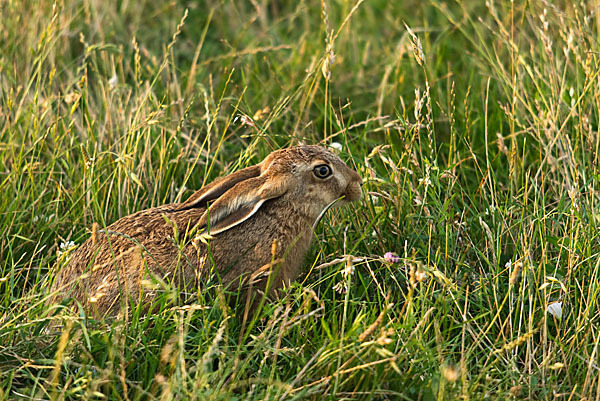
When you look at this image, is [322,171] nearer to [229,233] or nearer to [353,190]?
[353,190]

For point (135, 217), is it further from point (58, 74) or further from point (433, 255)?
point (58, 74)

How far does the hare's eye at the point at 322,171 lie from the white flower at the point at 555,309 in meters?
1.15

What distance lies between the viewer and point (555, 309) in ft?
11.6

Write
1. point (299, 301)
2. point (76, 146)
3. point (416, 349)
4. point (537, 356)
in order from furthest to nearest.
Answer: point (76, 146)
point (299, 301)
point (537, 356)
point (416, 349)

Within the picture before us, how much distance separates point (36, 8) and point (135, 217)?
2.59 m

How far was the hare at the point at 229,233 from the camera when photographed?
3.66 m

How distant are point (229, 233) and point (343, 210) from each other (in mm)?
795

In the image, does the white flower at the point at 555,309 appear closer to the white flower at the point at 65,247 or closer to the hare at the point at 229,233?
the hare at the point at 229,233

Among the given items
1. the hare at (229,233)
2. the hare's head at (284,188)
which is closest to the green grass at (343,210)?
the hare at (229,233)

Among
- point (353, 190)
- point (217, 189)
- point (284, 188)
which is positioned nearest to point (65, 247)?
point (217, 189)

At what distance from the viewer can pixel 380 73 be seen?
6.06 metres

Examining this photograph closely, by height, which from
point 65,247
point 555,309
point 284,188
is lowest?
point 555,309

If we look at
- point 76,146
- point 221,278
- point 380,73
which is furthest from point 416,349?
point 380,73

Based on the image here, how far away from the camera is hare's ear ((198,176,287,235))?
12.1 feet
